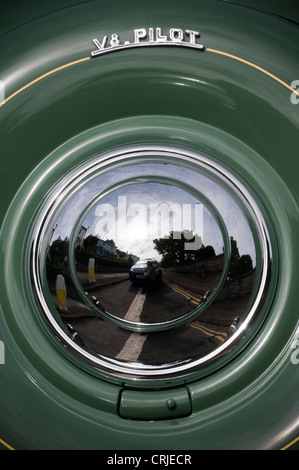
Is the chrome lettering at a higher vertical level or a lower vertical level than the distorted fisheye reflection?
higher

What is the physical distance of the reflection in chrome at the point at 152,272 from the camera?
0.86m

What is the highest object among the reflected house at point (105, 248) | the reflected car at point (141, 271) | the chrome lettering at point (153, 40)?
the chrome lettering at point (153, 40)

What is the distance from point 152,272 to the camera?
2.81ft

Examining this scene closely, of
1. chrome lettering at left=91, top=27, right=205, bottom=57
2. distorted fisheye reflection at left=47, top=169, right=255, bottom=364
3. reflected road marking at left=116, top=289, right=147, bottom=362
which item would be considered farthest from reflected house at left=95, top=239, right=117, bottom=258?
chrome lettering at left=91, top=27, right=205, bottom=57

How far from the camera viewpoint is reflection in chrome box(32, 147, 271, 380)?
861mm

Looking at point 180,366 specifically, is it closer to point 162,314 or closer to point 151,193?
point 162,314

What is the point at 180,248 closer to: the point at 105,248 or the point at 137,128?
the point at 105,248

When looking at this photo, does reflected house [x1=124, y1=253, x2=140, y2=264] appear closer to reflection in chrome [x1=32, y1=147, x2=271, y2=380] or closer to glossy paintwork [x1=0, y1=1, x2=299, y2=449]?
reflection in chrome [x1=32, y1=147, x2=271, y2=380]

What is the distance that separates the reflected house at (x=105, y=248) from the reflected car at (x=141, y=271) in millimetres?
60

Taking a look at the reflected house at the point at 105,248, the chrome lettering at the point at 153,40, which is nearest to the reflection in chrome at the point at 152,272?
the reflected house at the point at 105,248

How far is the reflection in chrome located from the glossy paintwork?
4 cm

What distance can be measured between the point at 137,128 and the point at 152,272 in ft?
1.17

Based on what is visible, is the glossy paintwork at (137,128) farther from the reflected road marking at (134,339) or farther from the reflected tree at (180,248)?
the reflected tree at (180,248)

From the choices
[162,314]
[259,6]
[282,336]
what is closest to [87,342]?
[162,314]
